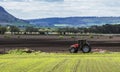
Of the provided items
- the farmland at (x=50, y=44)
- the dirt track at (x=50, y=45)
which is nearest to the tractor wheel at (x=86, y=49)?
the farmland at (x=50, y=44)

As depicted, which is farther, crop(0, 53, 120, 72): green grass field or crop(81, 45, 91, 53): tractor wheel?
crop(81, 45, 91, 53): tractor wheel

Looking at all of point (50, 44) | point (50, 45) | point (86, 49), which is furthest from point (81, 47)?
point (50, 44)

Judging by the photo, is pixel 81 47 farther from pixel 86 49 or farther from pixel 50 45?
pixel 50 45

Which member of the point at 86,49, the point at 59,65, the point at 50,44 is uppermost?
the point at 59,65

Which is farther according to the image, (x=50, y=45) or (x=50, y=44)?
(x=50, y=44)

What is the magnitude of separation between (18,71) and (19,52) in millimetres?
28688

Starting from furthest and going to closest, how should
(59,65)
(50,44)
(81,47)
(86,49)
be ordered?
(50,44) → (81,47) → (86,49) → (59,65)

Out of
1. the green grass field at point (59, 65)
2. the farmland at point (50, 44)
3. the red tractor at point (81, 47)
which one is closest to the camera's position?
the green grass field at point (59, 65)

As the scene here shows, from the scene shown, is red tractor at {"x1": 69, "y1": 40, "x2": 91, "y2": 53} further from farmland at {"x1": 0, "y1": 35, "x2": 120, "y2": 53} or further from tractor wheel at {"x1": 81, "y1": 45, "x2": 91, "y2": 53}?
farmland at {"x1": 0, "y1": 35, "x2": 120, "y2": 53}

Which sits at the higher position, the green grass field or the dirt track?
the green grass field

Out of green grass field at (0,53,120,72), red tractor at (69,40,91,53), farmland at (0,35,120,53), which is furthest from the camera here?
farmland at (0,35,120,53)

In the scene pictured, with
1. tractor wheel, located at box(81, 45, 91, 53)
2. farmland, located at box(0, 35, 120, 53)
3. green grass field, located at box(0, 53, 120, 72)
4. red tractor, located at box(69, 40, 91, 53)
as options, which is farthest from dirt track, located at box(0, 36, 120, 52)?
green grass field, located at box(0, 53, 120, 72)

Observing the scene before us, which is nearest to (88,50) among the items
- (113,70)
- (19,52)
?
(19,52)

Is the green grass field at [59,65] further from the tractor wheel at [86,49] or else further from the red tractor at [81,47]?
the red tractor at [81,47]
